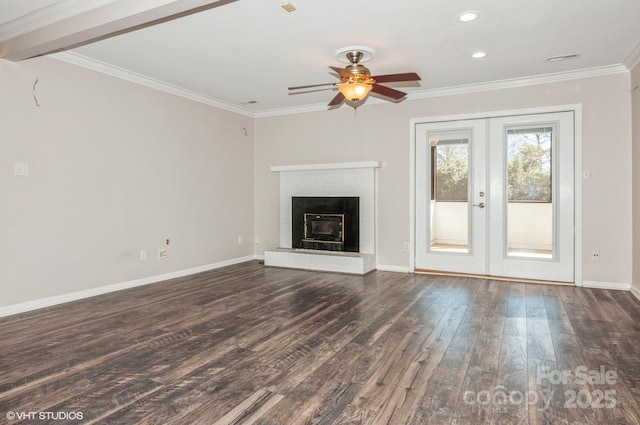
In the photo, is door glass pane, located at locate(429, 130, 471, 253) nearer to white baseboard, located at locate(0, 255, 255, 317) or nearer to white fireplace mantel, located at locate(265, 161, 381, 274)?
white fireplace mantel, located at locate(265, 161, 381, 274)

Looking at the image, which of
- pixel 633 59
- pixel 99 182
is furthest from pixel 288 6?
pixel 633 59

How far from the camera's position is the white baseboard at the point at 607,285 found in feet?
15.2

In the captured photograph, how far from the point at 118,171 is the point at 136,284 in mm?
1382

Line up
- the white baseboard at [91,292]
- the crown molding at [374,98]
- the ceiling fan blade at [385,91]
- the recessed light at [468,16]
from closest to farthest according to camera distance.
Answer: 1. the recessed light at [468,16]
2. the white baseboard at [91,292]
3. the ceiling fan blade at [385,91]
4. the crown molding at [374,98]

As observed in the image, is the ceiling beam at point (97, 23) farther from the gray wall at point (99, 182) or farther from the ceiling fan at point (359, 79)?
the ceiling fan at point (359, 79)

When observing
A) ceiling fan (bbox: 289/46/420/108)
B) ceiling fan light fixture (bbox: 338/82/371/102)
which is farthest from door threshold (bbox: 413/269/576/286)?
ceiling fan light fixture (bbox: 338/82/371/102)

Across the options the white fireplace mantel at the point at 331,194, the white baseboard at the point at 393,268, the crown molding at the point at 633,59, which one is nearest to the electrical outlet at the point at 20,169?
the white fireplace mantel at the point at 331,194

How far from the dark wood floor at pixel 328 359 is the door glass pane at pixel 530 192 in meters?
0.84

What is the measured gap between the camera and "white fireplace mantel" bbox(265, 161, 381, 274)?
5754 millimetres

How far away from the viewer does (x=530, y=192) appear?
5.09 meters

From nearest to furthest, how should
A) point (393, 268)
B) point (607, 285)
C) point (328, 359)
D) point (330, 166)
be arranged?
point (328, 359)
point (607, 285)
point (393, 268)
point (330, 166)

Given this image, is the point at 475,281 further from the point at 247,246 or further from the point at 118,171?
the point at 118,171

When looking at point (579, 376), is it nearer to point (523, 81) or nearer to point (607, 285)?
point (607, 285)

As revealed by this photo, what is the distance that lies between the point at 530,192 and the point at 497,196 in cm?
39
